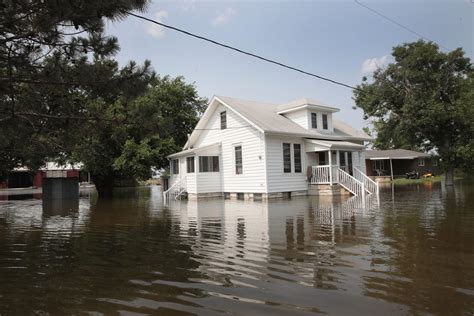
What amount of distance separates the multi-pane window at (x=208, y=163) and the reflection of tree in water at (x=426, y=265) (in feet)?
45.7

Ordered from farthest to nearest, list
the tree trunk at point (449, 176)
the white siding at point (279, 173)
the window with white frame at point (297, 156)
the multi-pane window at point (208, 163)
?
the tree trunk at point (449, 176) → the multi-pane window at point (208, 163) → the window with white frame at point (297, 156) → the white siding at point (279, 173)

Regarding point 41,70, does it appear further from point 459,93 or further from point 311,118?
point 459,93

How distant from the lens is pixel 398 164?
42.4 meters

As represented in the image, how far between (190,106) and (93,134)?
895 inches

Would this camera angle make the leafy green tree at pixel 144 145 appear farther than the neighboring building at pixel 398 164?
No

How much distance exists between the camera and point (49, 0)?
Answer: 6043 mm

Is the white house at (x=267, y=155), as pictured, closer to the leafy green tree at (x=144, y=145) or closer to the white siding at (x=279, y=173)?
the white siding at (x=279, y=173)

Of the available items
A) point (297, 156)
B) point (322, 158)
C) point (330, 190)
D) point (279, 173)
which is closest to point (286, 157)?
point (297, 156)

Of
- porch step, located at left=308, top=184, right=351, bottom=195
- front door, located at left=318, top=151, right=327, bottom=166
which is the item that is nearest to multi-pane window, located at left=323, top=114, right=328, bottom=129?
front door, located at left=318, top=151, right=327, bottom=166

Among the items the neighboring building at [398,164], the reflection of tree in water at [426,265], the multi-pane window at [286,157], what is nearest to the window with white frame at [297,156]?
the multi-pane window at [286,157]

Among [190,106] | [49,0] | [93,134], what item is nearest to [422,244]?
[93,134]

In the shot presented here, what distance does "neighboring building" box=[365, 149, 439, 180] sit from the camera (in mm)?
40034

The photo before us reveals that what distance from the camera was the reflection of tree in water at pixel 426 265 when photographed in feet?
13.5

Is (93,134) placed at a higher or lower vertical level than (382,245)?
higher
